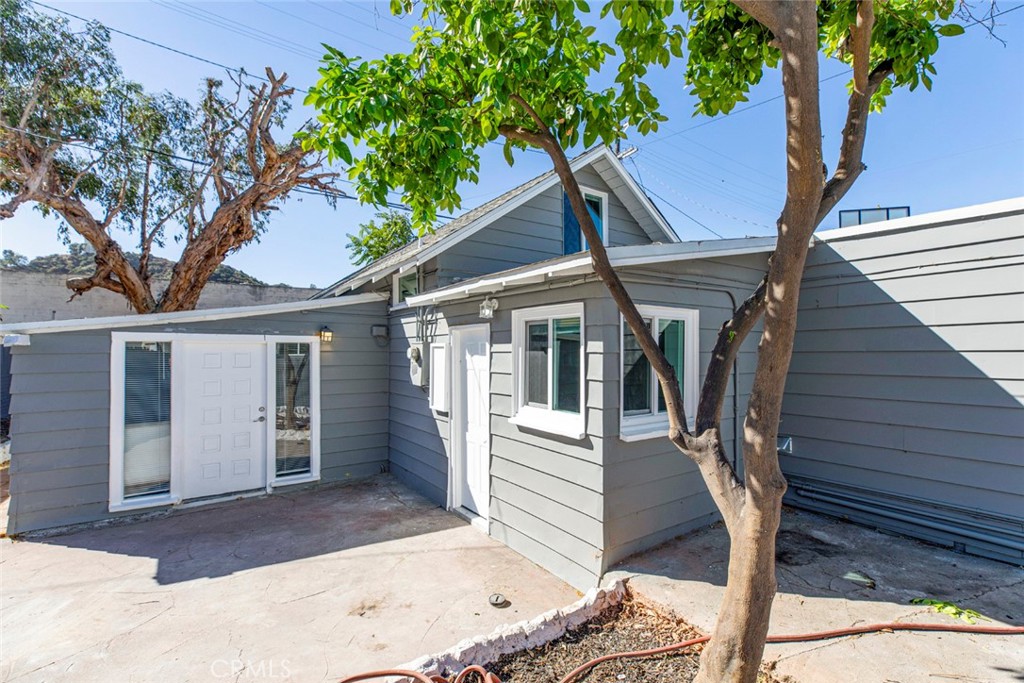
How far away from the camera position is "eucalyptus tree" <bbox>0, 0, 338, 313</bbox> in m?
8.82

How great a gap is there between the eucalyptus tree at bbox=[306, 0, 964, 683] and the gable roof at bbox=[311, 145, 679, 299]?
312 centimetres

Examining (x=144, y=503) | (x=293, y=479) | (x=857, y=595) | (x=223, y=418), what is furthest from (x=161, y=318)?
(x=857, y=595)

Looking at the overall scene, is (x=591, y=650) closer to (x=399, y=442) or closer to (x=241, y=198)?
(x=399, y=442)

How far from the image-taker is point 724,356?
7.03ft

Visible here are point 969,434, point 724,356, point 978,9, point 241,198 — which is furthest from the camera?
point 241,198

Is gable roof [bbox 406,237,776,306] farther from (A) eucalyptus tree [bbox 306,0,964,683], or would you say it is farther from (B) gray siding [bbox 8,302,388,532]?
(B) gray siding [bbox 8,302,388,532]

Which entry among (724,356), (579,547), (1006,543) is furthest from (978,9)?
(579,547)

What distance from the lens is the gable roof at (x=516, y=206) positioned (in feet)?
19.9

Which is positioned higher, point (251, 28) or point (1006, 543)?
point (251, 28)

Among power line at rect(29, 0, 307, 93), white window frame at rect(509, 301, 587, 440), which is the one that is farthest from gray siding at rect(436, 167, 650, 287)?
power line at rect(29, 0, 307, 93)

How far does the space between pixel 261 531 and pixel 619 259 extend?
4500mm

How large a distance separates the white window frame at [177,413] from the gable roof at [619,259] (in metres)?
2.83

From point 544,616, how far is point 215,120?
13.1 meters

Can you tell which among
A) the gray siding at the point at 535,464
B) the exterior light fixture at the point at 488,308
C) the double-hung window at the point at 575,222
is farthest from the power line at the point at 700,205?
the exterior light fixture at the point at 488,308
